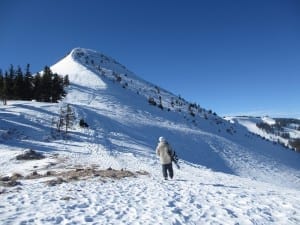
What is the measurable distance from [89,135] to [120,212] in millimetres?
30798

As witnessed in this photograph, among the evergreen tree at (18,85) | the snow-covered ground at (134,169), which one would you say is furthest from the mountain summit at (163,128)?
the evergreen tree at (18,85)

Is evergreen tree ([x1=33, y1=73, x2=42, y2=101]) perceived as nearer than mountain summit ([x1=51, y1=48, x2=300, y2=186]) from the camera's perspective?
No

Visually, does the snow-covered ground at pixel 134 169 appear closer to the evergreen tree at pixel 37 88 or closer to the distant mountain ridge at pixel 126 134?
the distant mountain ridge at pixel 126 134

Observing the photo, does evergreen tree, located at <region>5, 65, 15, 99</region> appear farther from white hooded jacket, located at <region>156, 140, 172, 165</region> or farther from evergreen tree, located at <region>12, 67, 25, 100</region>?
white hooded jacket, located at <region>156, 140, 172, 165</region>

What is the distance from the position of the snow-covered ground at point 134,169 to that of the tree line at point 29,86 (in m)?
5.29

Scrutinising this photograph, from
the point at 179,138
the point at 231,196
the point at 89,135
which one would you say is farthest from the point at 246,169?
the point at 231,196

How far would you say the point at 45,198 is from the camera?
40.0ft

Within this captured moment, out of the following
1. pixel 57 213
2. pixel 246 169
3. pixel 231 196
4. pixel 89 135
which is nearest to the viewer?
pixel 57 213

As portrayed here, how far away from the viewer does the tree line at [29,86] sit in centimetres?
6003

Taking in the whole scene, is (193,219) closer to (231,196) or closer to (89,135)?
(231,196)

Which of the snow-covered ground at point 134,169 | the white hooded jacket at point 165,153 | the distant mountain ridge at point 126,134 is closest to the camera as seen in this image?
the snow-covered ground at point 134,169

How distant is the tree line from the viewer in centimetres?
6003

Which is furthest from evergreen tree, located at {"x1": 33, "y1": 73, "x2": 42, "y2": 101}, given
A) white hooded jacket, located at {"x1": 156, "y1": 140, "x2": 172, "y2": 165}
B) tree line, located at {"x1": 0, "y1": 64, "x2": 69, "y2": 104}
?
white hooded jacket, located at {"x1": 156, "y1": 140, "x2": 172, "y2": 165}

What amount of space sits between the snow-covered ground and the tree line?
208 inches
